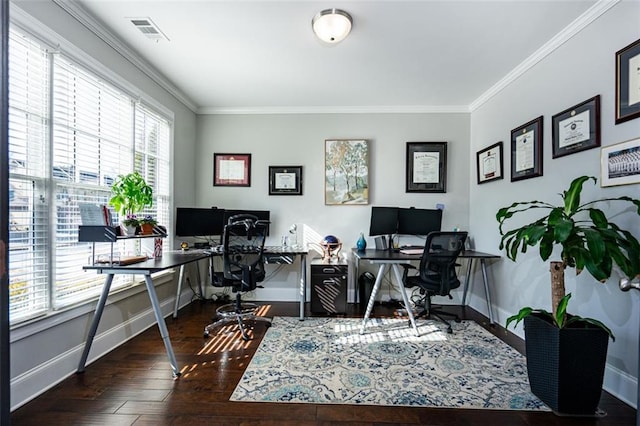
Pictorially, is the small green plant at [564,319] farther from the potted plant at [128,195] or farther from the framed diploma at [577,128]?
the potted plant at [128,195]

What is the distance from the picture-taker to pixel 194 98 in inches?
154

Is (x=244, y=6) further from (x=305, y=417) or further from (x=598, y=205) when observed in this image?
(x=598, y=205)

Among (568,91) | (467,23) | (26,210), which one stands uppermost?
(467,23)

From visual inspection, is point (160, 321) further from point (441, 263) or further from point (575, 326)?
point (575, 326)

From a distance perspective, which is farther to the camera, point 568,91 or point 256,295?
point 256,295

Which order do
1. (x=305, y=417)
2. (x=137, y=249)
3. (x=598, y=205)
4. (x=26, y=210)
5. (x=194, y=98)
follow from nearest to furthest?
1. (x=305, y=417)
2. (x=26, y=210)
3. (x=598, y=205)
4. (x=137, y=249)
5. (x=194, y=98)

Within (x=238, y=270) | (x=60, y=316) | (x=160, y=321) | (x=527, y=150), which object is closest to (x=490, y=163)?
(x=527, y=150)

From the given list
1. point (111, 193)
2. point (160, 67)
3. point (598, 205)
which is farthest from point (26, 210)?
point (598, 205)

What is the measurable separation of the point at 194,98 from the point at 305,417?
3.83 metres

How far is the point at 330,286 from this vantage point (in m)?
3.55

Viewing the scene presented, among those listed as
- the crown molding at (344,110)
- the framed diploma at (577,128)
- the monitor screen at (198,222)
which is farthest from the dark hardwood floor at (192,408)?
the crown molding at (344,110)

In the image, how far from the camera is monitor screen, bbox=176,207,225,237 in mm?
3586

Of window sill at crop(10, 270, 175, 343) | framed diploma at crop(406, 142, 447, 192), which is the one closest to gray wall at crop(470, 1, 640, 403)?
framed diploma at crop(406, 142, 447, 192)

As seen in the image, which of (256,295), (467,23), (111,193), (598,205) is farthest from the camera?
(256,295)
